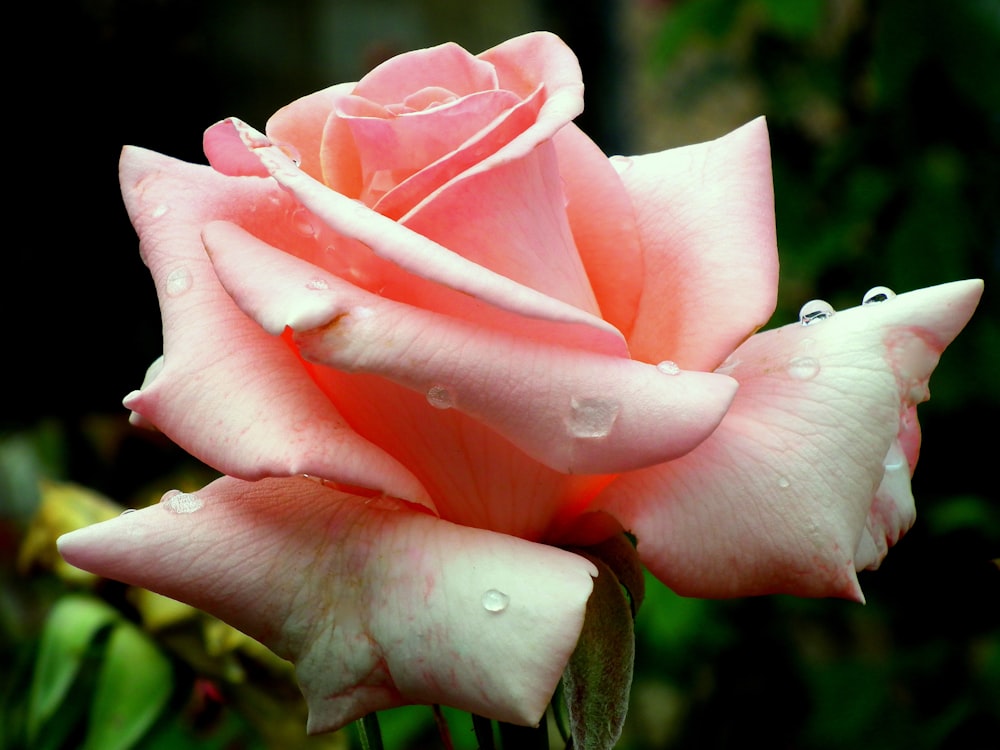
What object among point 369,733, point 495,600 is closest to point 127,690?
point 369,733

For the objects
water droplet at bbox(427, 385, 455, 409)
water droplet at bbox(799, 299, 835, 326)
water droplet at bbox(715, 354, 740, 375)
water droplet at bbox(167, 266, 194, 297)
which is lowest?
water droplet at bbox(715, 354, 740, 375)

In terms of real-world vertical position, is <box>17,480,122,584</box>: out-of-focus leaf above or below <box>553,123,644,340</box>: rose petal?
below

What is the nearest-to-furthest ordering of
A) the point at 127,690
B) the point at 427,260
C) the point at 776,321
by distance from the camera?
1. the point at 427,260
2. the point at 127,690
3. the point at 776,321

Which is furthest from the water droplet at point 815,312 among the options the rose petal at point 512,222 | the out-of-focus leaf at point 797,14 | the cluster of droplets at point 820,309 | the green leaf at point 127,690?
the out-of-focus leaf at point 797,14

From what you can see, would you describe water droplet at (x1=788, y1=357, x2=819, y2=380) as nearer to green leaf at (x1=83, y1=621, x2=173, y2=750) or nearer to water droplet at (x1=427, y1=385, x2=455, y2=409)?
water droplet at (x1=427, y1=385, x2=455, y2=409)

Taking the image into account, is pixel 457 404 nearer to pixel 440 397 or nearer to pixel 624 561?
pixel 440 397

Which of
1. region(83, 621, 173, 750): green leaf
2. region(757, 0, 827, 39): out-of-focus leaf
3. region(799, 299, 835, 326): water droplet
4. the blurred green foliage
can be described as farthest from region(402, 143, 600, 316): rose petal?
region(757, 0, 827, 39): out-of-focus leaf

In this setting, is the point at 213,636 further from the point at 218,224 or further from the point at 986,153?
the point at 986,153
